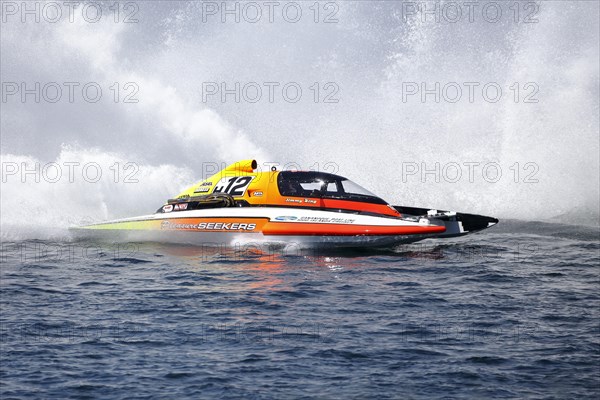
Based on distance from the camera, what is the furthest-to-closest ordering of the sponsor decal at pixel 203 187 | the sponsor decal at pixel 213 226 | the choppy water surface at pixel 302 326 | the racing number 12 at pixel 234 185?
the sponsor decal at pixel 203 187, the racing number 12 at pixel 234 185, the sponsor decal at pixel 213 226, the choppy water surface at pixel 302 326

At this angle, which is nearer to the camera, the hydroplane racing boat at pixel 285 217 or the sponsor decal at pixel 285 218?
the hydroplane racing boat at pixel 285 217

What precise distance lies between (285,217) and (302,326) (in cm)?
565

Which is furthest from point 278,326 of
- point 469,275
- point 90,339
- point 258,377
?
point 469,275

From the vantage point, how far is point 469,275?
10328 millimetres

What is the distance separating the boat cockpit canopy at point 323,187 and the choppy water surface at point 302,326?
1.76m

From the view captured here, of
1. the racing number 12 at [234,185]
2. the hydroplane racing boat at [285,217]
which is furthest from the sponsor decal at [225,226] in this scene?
the racing number 12 at [234,185]

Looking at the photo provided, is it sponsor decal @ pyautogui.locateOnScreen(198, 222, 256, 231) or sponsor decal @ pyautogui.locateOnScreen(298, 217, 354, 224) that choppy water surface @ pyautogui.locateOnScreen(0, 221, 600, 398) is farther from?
sponsor decal @ pyautogui.locateOnScreen(198, 222, 256, 231)

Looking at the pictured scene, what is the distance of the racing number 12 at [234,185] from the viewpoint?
46.5ft

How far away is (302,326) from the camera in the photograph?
7.63 metres

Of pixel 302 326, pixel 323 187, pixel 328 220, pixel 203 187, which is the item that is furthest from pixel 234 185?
pixel 302 326

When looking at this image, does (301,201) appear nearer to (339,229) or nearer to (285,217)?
(285,217)

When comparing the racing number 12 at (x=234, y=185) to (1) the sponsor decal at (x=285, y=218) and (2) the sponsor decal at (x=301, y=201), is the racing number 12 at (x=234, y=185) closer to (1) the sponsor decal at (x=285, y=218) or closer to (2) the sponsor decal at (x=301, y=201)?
(2) the sponsor decal at (x=301, y=201)

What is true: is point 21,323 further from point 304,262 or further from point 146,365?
point 304,262

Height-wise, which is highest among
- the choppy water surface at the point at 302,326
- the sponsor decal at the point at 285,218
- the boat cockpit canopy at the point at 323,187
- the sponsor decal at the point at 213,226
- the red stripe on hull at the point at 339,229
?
the boat cockpit canopy at the point at 323,187
